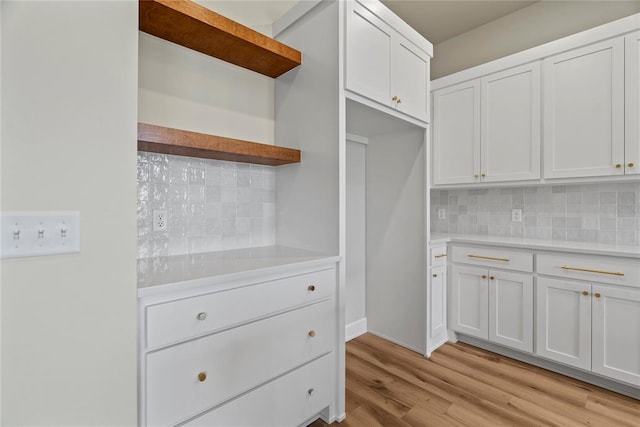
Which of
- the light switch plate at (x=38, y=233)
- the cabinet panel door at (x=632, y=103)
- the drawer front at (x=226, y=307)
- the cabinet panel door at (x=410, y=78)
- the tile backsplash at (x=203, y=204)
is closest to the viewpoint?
the light switch plate at (x=38, y=233)

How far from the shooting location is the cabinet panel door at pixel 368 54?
1.70 metres

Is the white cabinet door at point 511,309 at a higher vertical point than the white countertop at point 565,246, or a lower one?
lower

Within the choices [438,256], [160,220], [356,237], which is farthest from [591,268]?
[160,220]

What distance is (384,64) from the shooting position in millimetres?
1936

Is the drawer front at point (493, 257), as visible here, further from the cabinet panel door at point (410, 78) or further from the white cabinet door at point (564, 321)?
the cabinet panel door at point (410, 78)

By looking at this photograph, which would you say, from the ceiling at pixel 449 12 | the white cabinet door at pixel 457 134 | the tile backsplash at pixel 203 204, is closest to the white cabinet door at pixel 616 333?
the white cabinet door at pixel 457 134

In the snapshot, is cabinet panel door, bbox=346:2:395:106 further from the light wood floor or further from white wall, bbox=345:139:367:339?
the light wood floor

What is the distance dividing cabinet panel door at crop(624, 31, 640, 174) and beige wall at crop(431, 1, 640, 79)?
1.72 ft

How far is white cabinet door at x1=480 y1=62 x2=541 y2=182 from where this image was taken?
7.67 ft

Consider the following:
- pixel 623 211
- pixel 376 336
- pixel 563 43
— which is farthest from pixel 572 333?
pixel 563 43

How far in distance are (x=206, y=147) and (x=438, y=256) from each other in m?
1.98

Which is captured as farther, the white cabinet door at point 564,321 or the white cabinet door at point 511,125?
the white cabinet door at point 511,125

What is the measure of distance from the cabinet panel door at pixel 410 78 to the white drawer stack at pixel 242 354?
1305 mm

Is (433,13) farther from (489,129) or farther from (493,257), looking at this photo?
(493,257)
